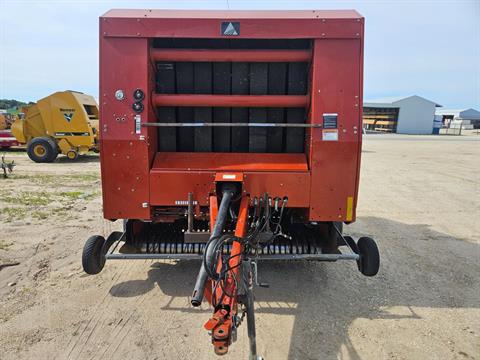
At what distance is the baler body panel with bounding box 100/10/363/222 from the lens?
3.45 meters

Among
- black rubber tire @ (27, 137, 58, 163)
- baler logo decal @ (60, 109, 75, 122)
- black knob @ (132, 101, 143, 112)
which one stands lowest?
black rubber tire @ (27, 137, 58, 163)

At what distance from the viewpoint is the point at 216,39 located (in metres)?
3.72

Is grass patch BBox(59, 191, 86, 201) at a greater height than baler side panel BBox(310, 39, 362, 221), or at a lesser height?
lesser

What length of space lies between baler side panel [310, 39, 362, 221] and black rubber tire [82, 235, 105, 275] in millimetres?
2210

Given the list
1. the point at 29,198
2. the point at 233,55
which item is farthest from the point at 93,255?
the point at 29,198

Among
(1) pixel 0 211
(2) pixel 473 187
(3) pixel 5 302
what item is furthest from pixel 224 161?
(2) pixel 473 187

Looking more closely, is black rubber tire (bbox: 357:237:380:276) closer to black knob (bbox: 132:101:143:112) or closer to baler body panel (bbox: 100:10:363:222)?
baler body panel (bbox: 100:10:363:222)

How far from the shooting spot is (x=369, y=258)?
3674mm

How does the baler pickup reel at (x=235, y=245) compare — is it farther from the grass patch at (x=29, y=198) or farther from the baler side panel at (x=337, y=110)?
the grass patch at (x=29, y=198)

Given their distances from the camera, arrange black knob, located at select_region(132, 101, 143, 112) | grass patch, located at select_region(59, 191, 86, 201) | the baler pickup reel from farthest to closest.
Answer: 1. grass patch, located at select_region(59, 191, 86, 201)
2. black knob, located at select_region(132, 101, 143, 112)
3. the baler pickup reel

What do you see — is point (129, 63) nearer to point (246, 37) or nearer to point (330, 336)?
point (246, 37)

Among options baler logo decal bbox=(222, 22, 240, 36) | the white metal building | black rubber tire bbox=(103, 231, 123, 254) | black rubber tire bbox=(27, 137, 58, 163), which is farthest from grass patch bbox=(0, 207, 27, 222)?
the white metal building

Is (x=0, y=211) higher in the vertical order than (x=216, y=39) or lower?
lower

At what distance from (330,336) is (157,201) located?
1.98 metres
